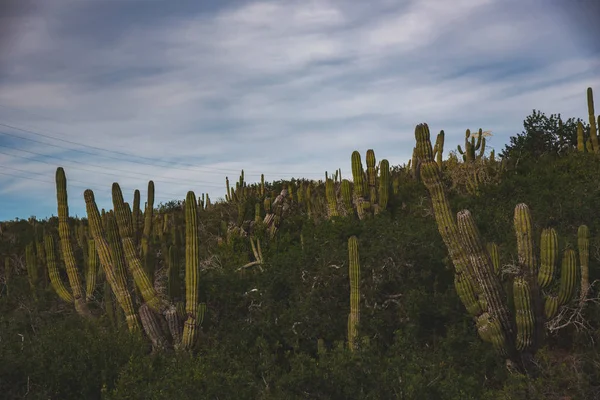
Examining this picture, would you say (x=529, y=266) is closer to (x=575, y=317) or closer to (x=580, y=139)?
(x=575, y=317)

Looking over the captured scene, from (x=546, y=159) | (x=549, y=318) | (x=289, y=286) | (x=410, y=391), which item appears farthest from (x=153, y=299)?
(x=546, y=159)

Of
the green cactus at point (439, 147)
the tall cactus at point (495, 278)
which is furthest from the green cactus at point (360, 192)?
the tall cactus at point (495, 278)

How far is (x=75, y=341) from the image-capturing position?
39.7ft

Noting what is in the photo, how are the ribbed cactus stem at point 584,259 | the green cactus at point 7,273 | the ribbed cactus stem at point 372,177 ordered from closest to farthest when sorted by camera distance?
1. the ribbed cactus stem at point 584,259
2. the ribbed cactus stem at point 372,177
3. the green cactus at point 7,273

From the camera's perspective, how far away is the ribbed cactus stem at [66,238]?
1487cm

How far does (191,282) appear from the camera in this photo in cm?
1296

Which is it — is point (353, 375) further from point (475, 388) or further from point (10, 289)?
point (10, 289)

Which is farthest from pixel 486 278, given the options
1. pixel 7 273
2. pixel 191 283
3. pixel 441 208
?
pixel 7 273

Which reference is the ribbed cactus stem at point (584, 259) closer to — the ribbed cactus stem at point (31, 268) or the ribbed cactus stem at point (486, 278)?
the ribbed cactus stem at point (486, 278)

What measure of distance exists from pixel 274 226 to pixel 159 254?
3.91 m

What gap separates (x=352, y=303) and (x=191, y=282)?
10.0ft

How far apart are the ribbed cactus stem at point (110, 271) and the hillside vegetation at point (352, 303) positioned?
0.10 feet

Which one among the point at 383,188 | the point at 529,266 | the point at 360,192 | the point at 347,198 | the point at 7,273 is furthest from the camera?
the point at 7,273

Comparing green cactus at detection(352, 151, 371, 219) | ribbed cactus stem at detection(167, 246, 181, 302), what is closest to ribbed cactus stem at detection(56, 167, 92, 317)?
ribbed cactus stem at detection(167, 246, 181, 302)
